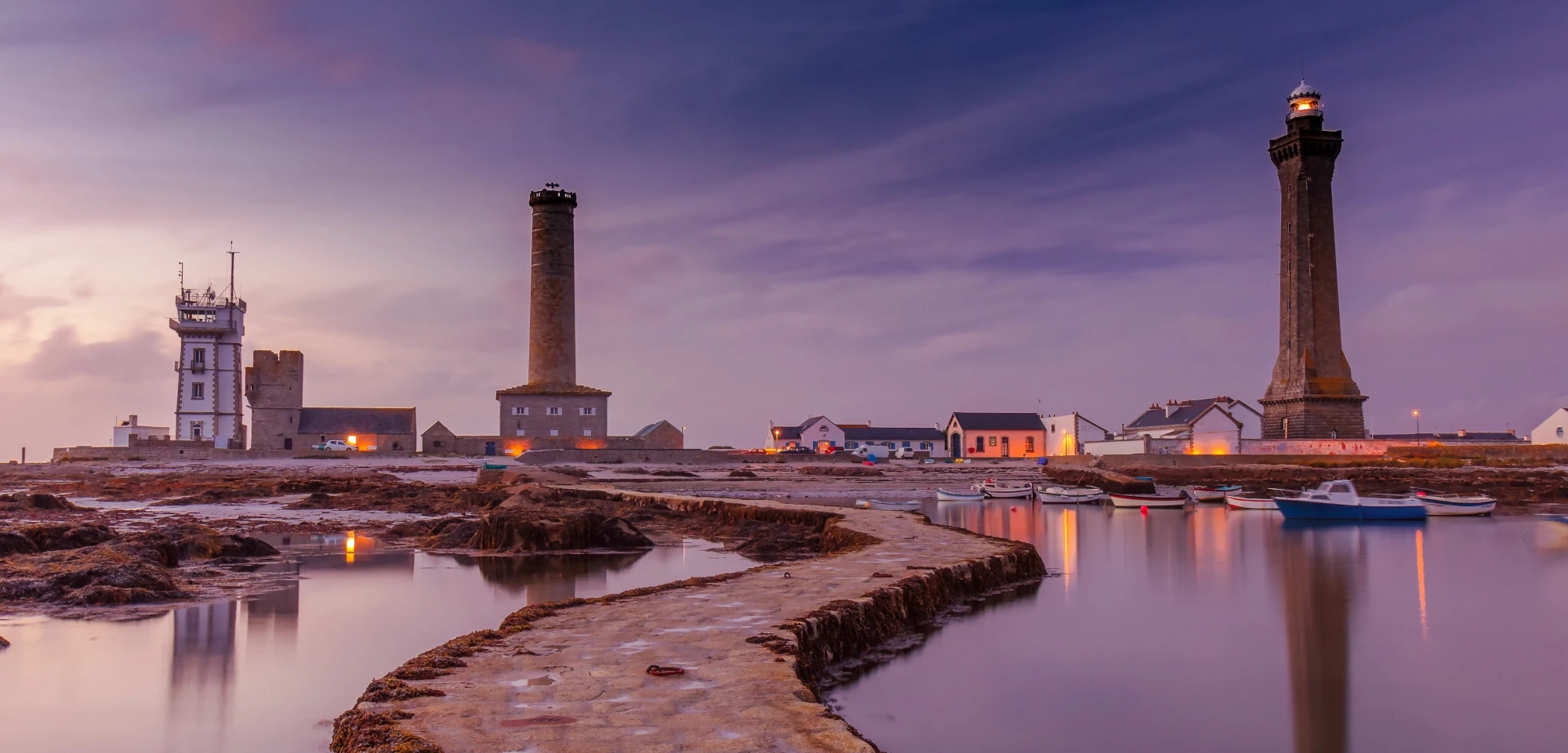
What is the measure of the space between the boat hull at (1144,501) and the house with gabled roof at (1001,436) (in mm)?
45191

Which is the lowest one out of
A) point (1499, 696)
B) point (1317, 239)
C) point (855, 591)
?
point (1499, 696)

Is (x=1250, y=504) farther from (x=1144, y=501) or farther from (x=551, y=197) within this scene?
(x=551, y=197)

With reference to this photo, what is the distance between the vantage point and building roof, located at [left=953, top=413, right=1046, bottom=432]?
3435 inches


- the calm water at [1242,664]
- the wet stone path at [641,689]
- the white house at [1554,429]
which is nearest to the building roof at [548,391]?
the calm water at [1242,664]

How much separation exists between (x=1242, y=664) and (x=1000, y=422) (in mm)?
78195

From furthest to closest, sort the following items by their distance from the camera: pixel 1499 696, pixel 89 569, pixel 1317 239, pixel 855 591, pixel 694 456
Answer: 1. pixel 694 456
2. pixel 1317 239
3. pixel 89 569
4. pixel 855 591
5. pixel 1499 696

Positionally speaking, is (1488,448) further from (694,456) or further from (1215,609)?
(1215,609)

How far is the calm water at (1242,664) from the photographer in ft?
27.9

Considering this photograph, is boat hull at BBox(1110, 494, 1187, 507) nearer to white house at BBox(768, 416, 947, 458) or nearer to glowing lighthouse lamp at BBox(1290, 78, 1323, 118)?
glowing lighthouse lamp at BBox(1290, 78, 1323, 118)

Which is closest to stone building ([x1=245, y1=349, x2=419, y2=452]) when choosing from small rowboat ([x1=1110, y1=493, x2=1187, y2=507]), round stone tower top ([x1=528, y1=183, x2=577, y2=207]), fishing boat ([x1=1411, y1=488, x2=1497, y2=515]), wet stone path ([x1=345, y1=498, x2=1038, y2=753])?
round stone tower top ([x1=528, y1=183, x2=577, y2=207])

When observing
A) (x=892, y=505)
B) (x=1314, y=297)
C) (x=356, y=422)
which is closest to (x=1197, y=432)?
(x=1314, y=297)

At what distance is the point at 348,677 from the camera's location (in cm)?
936

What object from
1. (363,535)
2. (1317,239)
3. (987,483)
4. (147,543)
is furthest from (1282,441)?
(147,543)

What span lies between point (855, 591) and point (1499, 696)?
6.10 meters
